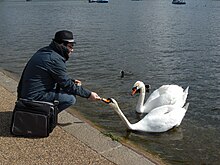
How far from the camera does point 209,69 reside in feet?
46.3

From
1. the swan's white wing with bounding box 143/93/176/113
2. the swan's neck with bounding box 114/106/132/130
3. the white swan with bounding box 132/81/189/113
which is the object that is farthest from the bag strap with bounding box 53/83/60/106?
the swan's white wing with bounding box 143/93/176/113

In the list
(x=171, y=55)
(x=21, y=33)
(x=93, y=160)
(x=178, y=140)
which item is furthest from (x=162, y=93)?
(x=21, y=33)

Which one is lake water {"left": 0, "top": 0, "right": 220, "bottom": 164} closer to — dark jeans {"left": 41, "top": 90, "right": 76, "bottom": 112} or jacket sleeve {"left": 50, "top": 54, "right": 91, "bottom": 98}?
dark jeans {"left": 41, "top": 90, "right": 76, "bottom": 112}

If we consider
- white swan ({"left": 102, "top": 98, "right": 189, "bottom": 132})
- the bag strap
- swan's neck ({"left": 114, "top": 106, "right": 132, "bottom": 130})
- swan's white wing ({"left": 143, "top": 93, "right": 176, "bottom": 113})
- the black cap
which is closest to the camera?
the black cap

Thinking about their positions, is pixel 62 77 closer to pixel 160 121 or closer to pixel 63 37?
pixel 63 37

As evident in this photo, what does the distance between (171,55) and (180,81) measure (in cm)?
492

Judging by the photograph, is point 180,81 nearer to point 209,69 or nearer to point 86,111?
point 209,69

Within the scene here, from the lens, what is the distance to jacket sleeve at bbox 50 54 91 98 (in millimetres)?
5504

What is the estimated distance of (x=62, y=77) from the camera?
558 centimetres

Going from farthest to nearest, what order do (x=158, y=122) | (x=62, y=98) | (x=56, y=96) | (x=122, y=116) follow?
(x=158, y=122) < (x=122, y=116) < (x=62, y=98) < (x=56, y=96)

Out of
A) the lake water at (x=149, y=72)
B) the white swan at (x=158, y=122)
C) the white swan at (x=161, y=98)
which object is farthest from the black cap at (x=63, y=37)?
the white swan at (x=161, y=98)

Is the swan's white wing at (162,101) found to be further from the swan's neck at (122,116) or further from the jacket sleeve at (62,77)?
the jacket sleeve at (62,77)

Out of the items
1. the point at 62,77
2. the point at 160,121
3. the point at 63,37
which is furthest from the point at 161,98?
the point at 63,37

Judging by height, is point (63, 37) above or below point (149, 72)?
above
